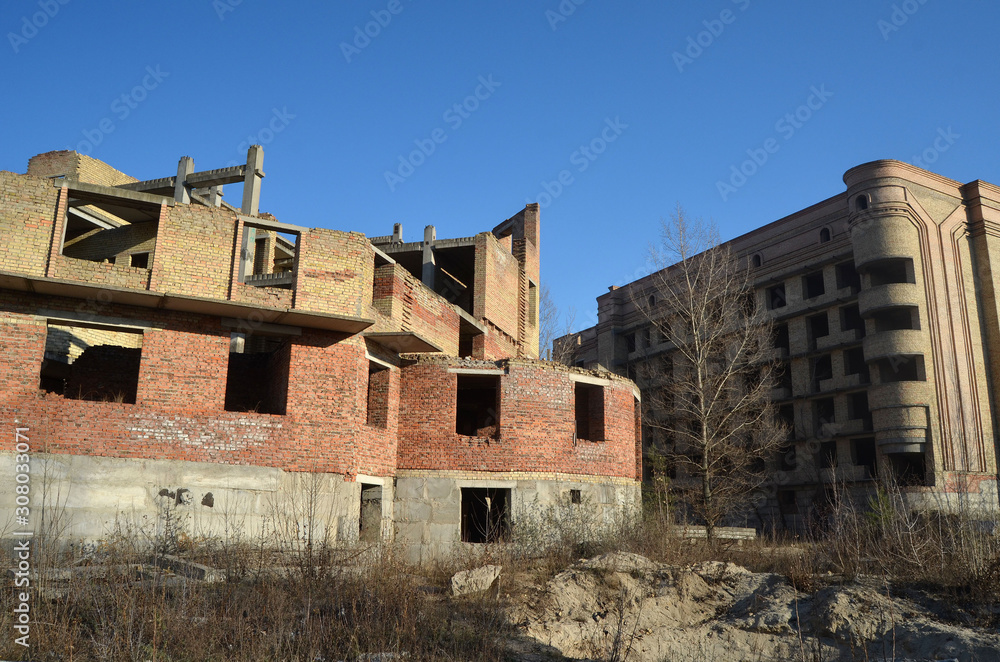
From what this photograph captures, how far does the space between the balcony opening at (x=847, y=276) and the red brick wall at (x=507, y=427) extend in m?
21.5

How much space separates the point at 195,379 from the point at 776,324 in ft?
97.5

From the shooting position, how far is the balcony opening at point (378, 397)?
16.6 m

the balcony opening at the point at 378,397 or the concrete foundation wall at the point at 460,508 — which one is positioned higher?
the balcony opening at the point at 378,397

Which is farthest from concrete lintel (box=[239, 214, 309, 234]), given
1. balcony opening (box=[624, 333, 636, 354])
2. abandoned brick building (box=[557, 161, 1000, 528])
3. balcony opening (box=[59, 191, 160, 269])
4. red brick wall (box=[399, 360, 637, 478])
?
balcony opening (box=[624, 333, 636, 354])

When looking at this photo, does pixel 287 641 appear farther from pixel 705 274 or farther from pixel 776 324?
pixel 776 324

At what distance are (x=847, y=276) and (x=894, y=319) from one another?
10.0ft

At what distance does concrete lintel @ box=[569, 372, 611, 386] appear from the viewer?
1806cm

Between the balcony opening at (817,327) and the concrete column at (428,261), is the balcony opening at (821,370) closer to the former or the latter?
the balcony opening at (817,327)

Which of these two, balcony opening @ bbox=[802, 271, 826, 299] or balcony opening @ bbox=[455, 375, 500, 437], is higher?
balcony opening @ bbox=[802, 271, 826, 299]

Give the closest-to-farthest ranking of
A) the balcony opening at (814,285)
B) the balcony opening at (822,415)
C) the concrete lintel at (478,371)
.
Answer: the concrete lintel at (478,371) < the balcony opening at (822,415) < the balcony opening at (814,285)

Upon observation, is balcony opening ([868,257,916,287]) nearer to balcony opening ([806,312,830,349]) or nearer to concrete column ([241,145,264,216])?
balcony opening ([806,312,830,349])

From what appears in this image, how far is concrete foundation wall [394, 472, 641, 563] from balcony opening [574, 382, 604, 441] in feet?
5.24

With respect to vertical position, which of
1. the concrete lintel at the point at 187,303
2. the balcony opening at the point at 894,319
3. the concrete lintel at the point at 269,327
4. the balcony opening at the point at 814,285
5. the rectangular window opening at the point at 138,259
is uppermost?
the balcony opening at the point at 814,285

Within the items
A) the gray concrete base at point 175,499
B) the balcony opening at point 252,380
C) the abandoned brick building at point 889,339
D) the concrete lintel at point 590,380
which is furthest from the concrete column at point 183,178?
the abandoned brick building at point 889,339
